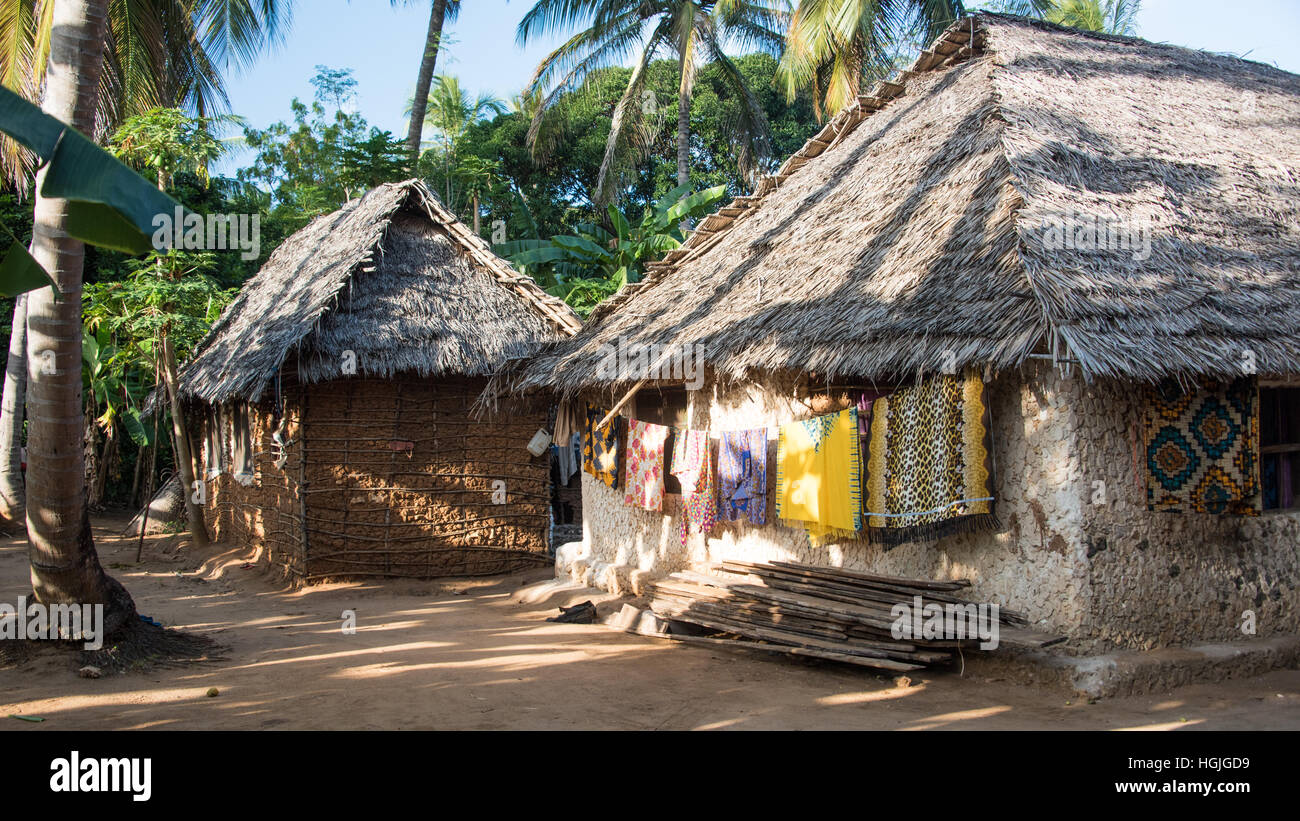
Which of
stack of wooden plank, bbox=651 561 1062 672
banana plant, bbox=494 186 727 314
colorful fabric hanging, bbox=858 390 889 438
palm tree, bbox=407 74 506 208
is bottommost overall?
stack of wooden plank, bbox=651 561 1062 672

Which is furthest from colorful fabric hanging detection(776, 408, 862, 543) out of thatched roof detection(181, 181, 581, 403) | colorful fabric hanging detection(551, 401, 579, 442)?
thatched roof detection(181, 181, 581, 403)

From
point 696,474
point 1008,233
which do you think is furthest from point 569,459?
point 1008,233

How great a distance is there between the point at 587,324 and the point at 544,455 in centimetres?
181

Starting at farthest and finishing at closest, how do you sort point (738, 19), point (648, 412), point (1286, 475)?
point (738, 19) < point (648, 412) < point (1286, 475)

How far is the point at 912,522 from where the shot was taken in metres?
6.40

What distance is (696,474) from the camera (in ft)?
27.2

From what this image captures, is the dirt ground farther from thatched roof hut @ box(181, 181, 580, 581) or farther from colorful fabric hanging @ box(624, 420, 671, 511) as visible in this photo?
thatched roof hut @ box(181, 181, 580, 581)

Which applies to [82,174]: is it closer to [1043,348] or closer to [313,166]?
[1043,348]

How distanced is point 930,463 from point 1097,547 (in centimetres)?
111

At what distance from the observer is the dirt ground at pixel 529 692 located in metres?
5.41

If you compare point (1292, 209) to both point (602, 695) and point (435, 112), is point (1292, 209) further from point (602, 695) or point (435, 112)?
point (435, 112)

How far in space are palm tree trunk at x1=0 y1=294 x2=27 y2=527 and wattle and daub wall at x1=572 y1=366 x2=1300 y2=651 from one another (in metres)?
12.5

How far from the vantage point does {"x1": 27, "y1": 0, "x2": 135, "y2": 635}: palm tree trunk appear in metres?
6.36
